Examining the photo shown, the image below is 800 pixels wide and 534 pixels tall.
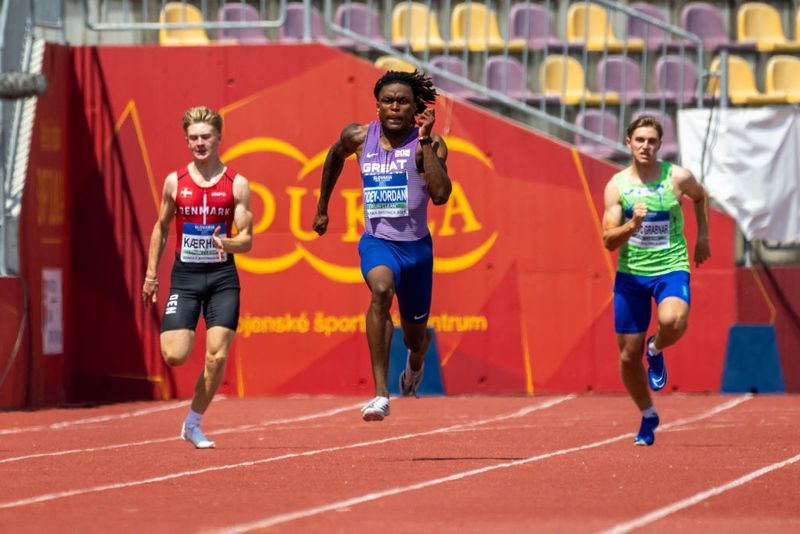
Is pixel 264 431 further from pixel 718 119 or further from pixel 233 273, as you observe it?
pixel 718 119

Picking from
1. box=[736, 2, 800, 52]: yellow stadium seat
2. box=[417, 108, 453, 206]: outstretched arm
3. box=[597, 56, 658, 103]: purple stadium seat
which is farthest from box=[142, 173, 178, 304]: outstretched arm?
box=[736, 2, 800, 52]: yellow stadium seat

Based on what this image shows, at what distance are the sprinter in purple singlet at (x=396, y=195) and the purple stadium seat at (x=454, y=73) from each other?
715 centimetres

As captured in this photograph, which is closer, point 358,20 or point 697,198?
point 697,198

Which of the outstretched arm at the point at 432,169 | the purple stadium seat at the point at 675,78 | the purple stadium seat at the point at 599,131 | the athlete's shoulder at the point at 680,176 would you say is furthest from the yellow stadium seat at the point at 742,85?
the outstretched arm at the point at 432,169

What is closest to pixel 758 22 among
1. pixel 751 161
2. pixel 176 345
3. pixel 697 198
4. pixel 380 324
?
pixel 751 161

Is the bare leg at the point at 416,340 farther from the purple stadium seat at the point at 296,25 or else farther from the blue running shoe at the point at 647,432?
the purple stadium seat at the point at 296,25

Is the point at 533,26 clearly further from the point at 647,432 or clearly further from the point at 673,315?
the point at 673,315

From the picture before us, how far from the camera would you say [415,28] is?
64.8ft

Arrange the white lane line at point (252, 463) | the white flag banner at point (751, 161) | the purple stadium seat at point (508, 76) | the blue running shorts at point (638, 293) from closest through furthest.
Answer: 1. the white lane line at point (252, 463)
2. the blue running shorts at point (638, 293)
3. the white flag banner at point (751, 161)
4. the purple stadium seat at point (508, 76)

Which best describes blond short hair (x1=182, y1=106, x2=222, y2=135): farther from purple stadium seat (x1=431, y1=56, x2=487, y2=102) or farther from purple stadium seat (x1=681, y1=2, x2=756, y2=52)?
purple stadium seat (x1=681, y1=2, x2=756, y2=52)

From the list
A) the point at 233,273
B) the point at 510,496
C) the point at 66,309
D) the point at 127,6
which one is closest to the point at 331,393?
the point at 66,309

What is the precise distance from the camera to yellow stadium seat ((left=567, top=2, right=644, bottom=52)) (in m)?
18.8

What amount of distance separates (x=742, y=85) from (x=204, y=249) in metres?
9.26

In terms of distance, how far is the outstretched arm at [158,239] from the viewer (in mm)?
11453
